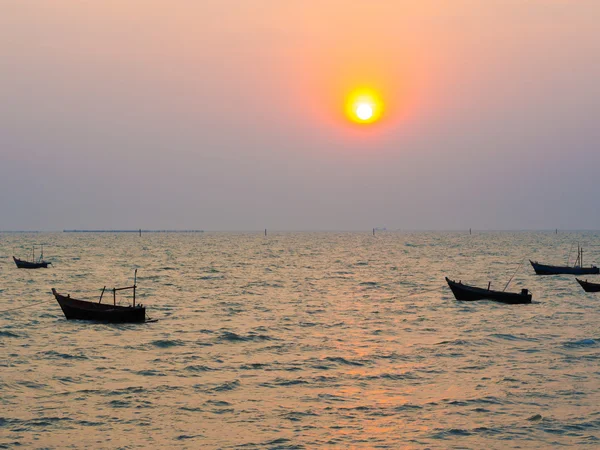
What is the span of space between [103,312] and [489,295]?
3153 cm

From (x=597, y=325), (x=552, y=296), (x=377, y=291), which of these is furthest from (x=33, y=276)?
(x=597, y=325)

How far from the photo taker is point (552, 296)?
63875 millimetres

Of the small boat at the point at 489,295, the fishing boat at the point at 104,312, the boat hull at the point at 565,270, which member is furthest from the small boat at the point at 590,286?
the fishing boat at the point at 104,312

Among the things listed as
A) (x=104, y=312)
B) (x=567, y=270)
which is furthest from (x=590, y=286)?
(x=104, y=312)

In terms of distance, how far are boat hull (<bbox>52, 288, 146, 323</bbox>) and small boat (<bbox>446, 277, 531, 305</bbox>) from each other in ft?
91.1

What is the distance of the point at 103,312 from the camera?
43.5 metres

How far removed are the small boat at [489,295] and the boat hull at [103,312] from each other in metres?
27.8

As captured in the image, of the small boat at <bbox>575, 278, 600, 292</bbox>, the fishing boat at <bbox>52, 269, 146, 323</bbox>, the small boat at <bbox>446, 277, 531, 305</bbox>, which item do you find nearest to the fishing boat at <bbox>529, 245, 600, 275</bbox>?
the small boat at <bbox>575, 278, 600, 292</bbox>

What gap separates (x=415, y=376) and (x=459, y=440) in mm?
8189

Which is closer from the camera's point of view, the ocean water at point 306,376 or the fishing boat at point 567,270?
the ocean water at point 306,376

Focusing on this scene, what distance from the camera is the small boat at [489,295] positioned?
55188 millimetres

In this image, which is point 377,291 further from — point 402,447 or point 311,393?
point 402,447

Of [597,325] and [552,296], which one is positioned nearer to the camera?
[597,325]

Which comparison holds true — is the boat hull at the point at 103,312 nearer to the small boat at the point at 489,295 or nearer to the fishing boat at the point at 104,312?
the fishing boat at the point at 104,312
